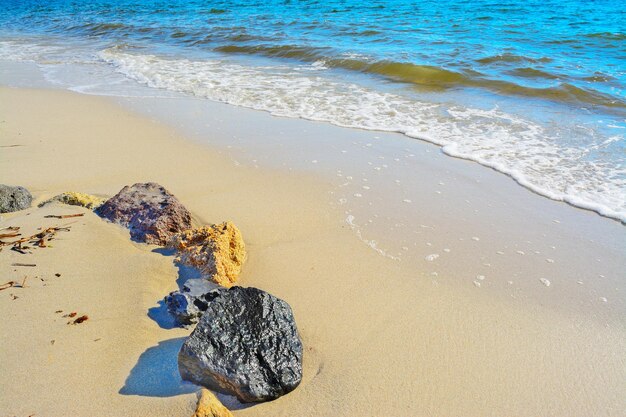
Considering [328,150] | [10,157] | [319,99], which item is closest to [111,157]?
[10,157]

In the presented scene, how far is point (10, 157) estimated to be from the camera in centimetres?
502

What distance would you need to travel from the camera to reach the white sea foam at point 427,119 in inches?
179

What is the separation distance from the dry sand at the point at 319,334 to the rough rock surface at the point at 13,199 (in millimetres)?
155

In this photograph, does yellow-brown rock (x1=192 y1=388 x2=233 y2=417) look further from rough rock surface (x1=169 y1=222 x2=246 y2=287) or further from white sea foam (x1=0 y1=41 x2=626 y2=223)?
white sea foam (x1=0 y1=41 x2=626 y2=223)

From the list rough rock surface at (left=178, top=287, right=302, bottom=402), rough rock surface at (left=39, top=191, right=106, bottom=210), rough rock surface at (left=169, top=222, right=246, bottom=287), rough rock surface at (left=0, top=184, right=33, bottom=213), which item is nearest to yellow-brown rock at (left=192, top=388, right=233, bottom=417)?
rough rock surface at (left=178, top=287, right=302, bottom=402)

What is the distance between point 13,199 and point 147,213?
117 cm

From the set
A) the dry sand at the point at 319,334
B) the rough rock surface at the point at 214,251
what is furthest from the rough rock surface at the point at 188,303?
the rough rock surface at the point at 214,251

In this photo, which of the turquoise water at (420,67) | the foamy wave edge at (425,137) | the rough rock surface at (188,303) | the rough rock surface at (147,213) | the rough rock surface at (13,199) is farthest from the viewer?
the turquoise water at (420,67)

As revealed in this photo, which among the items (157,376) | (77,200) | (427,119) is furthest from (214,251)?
(427,119)

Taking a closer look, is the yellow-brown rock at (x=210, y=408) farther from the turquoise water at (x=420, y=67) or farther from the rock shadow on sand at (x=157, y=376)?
the turquoise water at (x=420, y=67)

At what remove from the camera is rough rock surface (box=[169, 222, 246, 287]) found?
116 inches

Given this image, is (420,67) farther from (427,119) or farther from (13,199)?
(13,199)

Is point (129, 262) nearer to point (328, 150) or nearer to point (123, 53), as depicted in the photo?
point (328, 150)

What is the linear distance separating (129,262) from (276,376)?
1.43 metres
